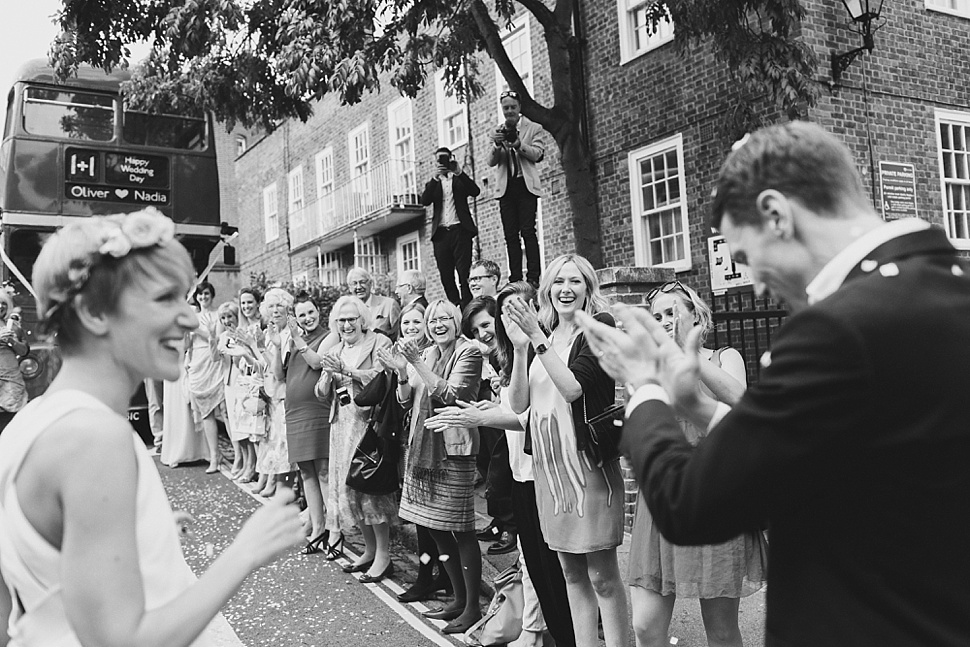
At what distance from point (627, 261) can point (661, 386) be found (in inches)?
474

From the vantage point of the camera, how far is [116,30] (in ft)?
37.1

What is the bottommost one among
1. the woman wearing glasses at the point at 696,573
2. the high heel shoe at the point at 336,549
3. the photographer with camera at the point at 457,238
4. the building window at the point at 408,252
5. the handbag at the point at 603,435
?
the high heel shoe at the point at 336,549

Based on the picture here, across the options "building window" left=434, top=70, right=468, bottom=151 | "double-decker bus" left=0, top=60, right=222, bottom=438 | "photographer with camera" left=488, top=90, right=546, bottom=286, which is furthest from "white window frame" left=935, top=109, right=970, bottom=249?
"double-decker bus" left=0, top=60, right=222, bottom=438

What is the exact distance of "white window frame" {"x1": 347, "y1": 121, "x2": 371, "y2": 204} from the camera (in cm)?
2175

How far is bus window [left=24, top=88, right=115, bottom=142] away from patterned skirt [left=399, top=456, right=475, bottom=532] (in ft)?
29.1

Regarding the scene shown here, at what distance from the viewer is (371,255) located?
22.3 meters

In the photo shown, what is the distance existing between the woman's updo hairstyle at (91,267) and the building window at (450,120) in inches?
642

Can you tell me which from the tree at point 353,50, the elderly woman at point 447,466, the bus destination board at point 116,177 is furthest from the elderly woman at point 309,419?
the bus destination board at point 116,177

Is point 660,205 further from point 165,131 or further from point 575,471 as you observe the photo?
point 575,471

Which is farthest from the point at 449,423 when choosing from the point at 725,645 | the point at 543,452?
the point at 725,645

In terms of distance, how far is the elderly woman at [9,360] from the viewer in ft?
29.6

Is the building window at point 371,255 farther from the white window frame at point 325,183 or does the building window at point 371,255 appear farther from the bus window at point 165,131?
the bus window at point 165,131

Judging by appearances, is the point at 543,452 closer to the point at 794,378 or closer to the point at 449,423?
the point at 449,423

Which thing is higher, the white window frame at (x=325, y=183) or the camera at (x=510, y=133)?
the white window frame at (x=325, y=183)
